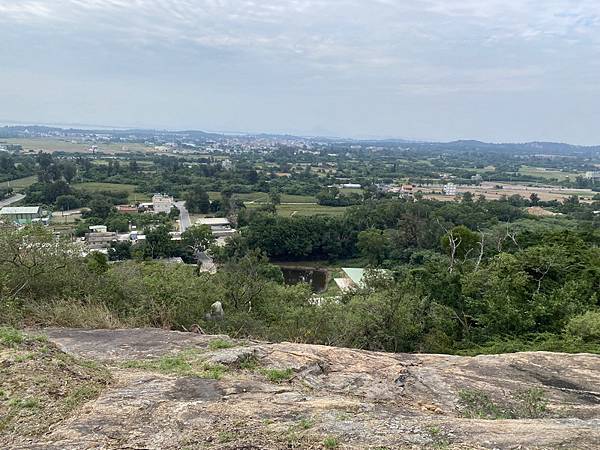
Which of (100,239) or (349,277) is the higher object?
(100,239)

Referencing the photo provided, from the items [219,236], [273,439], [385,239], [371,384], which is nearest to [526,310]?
[371,384]

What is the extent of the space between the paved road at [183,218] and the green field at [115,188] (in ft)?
16.9

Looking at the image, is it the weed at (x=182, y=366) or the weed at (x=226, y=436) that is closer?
the weed at (x=226, y=436)

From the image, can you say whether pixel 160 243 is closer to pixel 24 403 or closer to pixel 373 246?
pixel 373 246

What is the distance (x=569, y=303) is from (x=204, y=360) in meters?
12.6

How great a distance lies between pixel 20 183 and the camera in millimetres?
72000

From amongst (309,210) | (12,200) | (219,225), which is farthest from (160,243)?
(12,200)

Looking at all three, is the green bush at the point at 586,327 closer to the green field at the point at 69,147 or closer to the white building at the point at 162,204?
the white building at the point at 162,204

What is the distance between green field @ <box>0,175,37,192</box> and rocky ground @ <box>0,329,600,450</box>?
68.6 m

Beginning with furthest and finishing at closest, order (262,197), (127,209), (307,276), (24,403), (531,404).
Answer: (262,197), (127,209), (307,276), (531,404), (24,403)

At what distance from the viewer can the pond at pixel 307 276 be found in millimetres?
38062

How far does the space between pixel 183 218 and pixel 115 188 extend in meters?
18.8

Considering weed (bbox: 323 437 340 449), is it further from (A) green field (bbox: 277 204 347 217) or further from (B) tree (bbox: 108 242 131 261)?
(A) green field (bbox: 277 204 347 217)

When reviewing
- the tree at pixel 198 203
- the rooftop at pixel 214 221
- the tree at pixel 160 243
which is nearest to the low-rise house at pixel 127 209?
the tree at pixel 198 203
